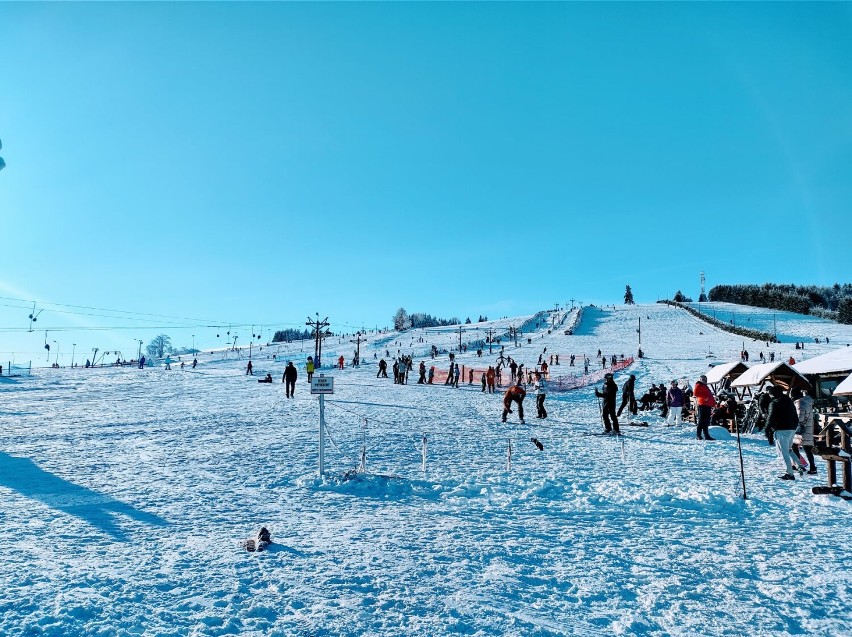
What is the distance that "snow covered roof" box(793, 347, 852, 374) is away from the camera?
18.6 meters

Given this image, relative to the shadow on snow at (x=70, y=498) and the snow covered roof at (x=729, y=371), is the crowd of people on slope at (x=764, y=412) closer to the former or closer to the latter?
the snow covered roof at (x=729, y=371)

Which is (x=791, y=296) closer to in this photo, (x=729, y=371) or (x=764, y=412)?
(x=729, y=371)

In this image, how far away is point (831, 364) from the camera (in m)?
19.3

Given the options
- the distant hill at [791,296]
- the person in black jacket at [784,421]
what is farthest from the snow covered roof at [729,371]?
the distant hill at [791,296]

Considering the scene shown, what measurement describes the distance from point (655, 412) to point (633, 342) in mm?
48481

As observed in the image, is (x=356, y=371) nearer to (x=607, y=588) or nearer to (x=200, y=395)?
(x=200, y=395)

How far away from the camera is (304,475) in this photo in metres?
10.1

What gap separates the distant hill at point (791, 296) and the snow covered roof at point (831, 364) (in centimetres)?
12618

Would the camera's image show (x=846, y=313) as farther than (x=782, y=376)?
Yes

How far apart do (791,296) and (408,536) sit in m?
175

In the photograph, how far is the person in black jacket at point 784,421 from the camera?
986 cm

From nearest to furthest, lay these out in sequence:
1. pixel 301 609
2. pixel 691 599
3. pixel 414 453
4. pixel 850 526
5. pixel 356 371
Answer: pixel 301 609, pixel 691 599, pixel 850 526, pixel 414 453, pixel 356 371

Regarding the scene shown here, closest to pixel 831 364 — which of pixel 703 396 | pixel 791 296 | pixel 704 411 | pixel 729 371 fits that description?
pixel 729 371

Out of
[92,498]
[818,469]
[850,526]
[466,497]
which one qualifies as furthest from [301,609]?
[818,469]
